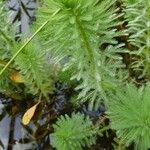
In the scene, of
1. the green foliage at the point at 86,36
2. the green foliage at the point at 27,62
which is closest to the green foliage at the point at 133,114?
the green foliage at the point at 86,36

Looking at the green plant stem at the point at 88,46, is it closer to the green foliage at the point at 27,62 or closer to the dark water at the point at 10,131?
the green foliage at the point at 27,62

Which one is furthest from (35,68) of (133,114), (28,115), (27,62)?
(133,114)

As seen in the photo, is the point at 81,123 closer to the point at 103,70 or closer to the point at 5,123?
the point at 103,70

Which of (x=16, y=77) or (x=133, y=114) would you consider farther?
(x=16, y=77)

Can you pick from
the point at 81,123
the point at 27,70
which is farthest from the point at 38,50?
the point at 81,123

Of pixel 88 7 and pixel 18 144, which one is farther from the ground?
pixel 88 7

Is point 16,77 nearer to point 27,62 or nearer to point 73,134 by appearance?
point 27,62
